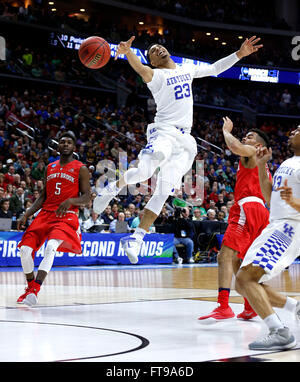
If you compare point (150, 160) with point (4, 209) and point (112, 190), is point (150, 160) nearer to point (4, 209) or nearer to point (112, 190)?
point (112, 190)

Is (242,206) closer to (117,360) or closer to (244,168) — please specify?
(244,168)

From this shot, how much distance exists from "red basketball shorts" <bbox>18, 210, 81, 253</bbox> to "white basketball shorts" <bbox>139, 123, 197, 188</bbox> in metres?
1.54

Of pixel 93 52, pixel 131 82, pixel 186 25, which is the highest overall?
pixel 186 25

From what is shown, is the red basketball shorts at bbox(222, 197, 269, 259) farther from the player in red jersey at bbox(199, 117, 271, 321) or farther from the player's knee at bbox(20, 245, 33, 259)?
the player's knee at bbox(20, 245, 33, 259)

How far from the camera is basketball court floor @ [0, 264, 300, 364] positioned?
13.2ft

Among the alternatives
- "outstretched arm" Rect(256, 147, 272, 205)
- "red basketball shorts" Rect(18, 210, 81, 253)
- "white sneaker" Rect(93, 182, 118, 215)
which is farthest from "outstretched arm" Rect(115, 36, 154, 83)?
"red basketball shorts" Rect(18, 210, 81, 253)

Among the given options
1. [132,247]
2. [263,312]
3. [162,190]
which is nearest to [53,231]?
[132,247]

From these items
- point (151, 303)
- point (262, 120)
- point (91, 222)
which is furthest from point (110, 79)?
point (151, 303)

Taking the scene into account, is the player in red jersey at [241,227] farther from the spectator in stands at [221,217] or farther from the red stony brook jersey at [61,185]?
the spectator in stands at [221,217]

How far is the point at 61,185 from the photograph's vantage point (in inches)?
291

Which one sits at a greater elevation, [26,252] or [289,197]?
[289,197]

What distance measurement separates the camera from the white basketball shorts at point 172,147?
634 centimetres

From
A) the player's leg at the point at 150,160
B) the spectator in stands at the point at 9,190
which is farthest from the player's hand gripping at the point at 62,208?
the spectator in stands at the point at 9,190

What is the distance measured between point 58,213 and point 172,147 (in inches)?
64.6
